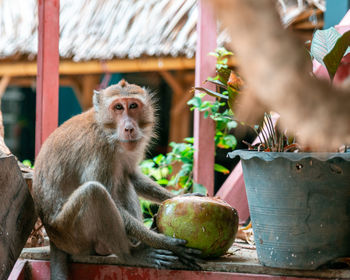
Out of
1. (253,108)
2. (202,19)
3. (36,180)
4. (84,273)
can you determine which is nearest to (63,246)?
(84,273)

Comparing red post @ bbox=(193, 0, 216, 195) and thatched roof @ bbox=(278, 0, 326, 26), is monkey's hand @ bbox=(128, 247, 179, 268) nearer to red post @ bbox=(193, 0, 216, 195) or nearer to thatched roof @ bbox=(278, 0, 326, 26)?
red post @ bbox=(193, 0, 216, 195)

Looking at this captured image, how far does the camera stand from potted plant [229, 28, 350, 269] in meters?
2.61

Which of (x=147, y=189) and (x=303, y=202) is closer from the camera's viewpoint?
(x=303, y=202)

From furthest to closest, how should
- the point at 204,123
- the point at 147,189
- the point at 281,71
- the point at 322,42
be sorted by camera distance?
the point at 204,123
the point at 147,189
the point at 322,42
the point at 281,71

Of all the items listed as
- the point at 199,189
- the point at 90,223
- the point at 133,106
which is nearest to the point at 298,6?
the point at 199,189

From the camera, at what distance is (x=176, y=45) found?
17.8 ft

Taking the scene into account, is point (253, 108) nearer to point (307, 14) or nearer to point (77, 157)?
point (77, 157)

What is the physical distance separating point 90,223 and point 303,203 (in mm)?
1304

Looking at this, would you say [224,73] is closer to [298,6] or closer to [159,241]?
[159,241]

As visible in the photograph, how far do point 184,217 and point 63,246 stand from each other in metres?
0.82

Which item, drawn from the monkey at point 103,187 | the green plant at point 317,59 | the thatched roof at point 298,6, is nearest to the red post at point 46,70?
the monkey at point 103,187

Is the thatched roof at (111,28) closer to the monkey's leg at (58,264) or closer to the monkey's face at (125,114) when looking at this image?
the monkey's face at (125,114)

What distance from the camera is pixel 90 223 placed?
3.05m

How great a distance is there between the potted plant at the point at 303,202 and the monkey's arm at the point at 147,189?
1.19 metres
